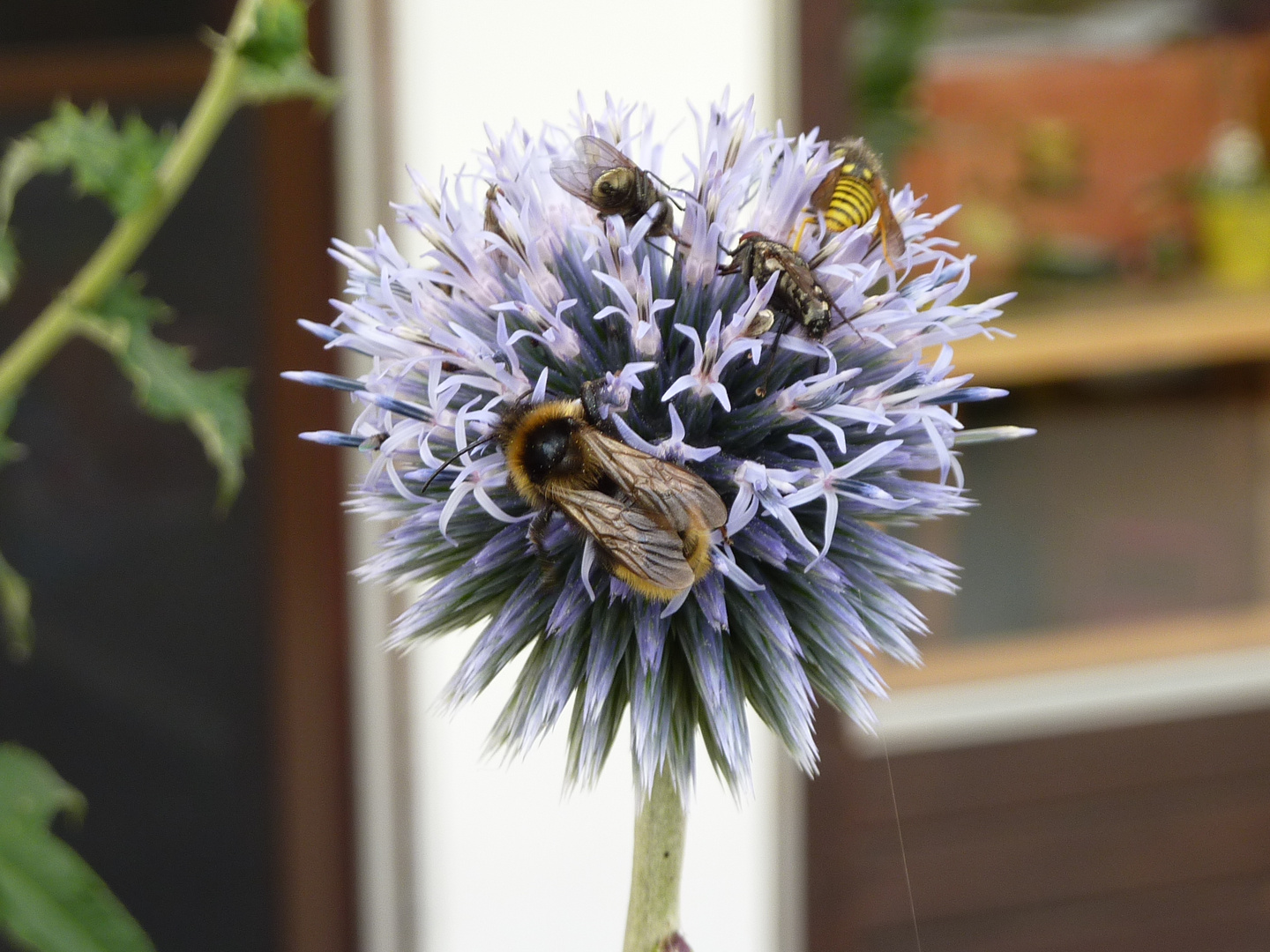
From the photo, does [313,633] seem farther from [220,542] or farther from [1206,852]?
[1206,852]

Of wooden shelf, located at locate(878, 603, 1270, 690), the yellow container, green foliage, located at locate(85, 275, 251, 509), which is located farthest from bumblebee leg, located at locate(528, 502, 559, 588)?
the yellow container

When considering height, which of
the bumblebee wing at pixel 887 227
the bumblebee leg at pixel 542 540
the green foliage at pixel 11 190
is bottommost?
the bumblebee leg at pixel 542 540

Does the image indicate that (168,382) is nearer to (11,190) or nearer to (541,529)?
(11,190)

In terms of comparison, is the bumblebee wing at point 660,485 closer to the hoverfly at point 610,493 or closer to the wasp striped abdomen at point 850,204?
the hoverfly at point 610,493

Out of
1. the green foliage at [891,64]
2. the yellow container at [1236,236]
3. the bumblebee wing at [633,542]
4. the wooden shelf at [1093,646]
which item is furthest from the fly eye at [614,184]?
the yellow container at [1236,236]

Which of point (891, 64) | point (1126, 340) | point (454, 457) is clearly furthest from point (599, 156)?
point (1126, 340)
